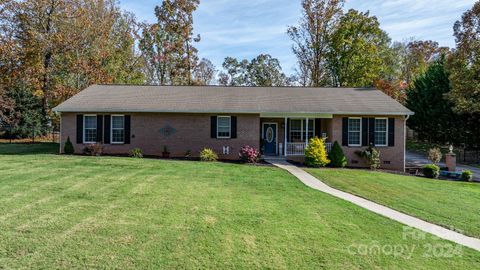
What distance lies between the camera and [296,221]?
705 cm

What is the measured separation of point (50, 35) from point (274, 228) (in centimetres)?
2826

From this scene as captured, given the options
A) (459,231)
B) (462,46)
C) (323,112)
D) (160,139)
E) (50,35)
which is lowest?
(459,231)

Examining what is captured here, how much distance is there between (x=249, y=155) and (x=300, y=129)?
4.96m

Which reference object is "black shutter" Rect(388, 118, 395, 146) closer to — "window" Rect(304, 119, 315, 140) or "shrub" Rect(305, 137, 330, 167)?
"shrub" Rect(305, 137, 330, 167)

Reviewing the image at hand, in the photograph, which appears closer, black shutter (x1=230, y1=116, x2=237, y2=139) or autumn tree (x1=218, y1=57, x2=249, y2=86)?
black shutter (x1=230, y1=116, x2=237, y2=139)

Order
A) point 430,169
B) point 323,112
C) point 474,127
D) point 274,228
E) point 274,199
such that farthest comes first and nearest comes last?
1. point 474,127
2. point 323,112
3. point 430,169
4. point 274,199
5. point 274,228

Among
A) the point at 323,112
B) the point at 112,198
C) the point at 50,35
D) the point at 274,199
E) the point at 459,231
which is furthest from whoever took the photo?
the point at 50,35

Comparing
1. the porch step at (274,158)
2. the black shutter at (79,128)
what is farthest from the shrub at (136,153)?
the porch step at (274,158)

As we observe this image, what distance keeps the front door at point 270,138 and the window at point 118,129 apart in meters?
8.36

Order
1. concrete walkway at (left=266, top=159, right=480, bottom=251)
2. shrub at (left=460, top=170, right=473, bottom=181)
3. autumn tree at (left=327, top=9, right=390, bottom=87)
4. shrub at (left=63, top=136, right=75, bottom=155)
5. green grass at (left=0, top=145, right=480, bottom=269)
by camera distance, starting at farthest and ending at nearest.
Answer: autumn tree at (left=327, top=9, right=390, bottom=87)
shrub at (left=63, top=136, right=75, bottom=155)
shrub at (left=460, top=170, right=473, bottom=181)
concrete walkway at (left=266, top=159, right=480, bottom=251)
green grass at (left=0, top=145, right=480, bottom=269)

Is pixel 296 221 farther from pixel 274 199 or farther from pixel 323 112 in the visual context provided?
pixel 323 112

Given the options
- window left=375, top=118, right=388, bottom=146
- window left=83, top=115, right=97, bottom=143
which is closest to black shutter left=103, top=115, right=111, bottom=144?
window left=83, top=115, right=97, bottom=143

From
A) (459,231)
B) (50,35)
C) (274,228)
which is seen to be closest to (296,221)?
(274,228)

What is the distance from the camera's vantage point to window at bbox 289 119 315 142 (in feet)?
64.6
